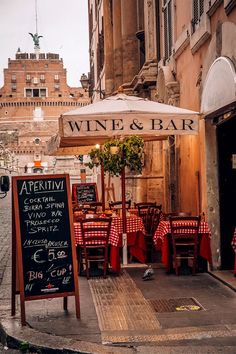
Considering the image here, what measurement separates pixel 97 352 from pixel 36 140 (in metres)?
113

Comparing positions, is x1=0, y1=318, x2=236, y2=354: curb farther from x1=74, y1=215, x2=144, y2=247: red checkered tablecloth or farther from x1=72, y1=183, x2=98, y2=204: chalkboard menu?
x1=72, y1=183, x2=98, y2=204: chalkboard menu

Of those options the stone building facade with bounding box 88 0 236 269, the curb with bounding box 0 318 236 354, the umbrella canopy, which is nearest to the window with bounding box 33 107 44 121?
the stone building facade with bounding box 88 0 236 269

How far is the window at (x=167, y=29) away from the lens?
14758 mm

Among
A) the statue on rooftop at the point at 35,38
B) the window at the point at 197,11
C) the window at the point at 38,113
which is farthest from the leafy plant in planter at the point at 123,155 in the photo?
the statue on rooftop at the point at 35,38

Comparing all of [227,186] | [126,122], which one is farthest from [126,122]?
[227,186]

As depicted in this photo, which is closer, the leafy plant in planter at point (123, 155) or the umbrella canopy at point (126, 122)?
the umbrella canopy at point (126, 122)

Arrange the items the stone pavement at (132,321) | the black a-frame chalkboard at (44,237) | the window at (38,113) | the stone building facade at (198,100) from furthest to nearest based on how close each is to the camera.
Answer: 1. the window at (38,113)
2. the stone building facade at (198,100)
3. the black a-frame chalkboard at (44,237)
4. the stone pavement at (132,321)

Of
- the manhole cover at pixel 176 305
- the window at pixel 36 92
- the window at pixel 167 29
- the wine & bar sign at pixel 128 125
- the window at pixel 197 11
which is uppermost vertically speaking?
the window at pixel 36 92

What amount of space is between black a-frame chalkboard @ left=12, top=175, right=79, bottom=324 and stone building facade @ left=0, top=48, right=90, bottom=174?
4429 inches

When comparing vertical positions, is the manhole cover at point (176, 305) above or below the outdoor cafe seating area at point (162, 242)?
below

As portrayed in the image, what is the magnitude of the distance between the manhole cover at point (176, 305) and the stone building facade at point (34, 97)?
4416 inches

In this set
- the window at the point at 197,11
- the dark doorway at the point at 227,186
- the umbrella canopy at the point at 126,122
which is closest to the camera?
the umbrella canopy at the point at 126,122

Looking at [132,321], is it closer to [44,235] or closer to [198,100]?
[44,235]

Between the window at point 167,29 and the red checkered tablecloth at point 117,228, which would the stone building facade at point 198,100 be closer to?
the window at point 167,29
